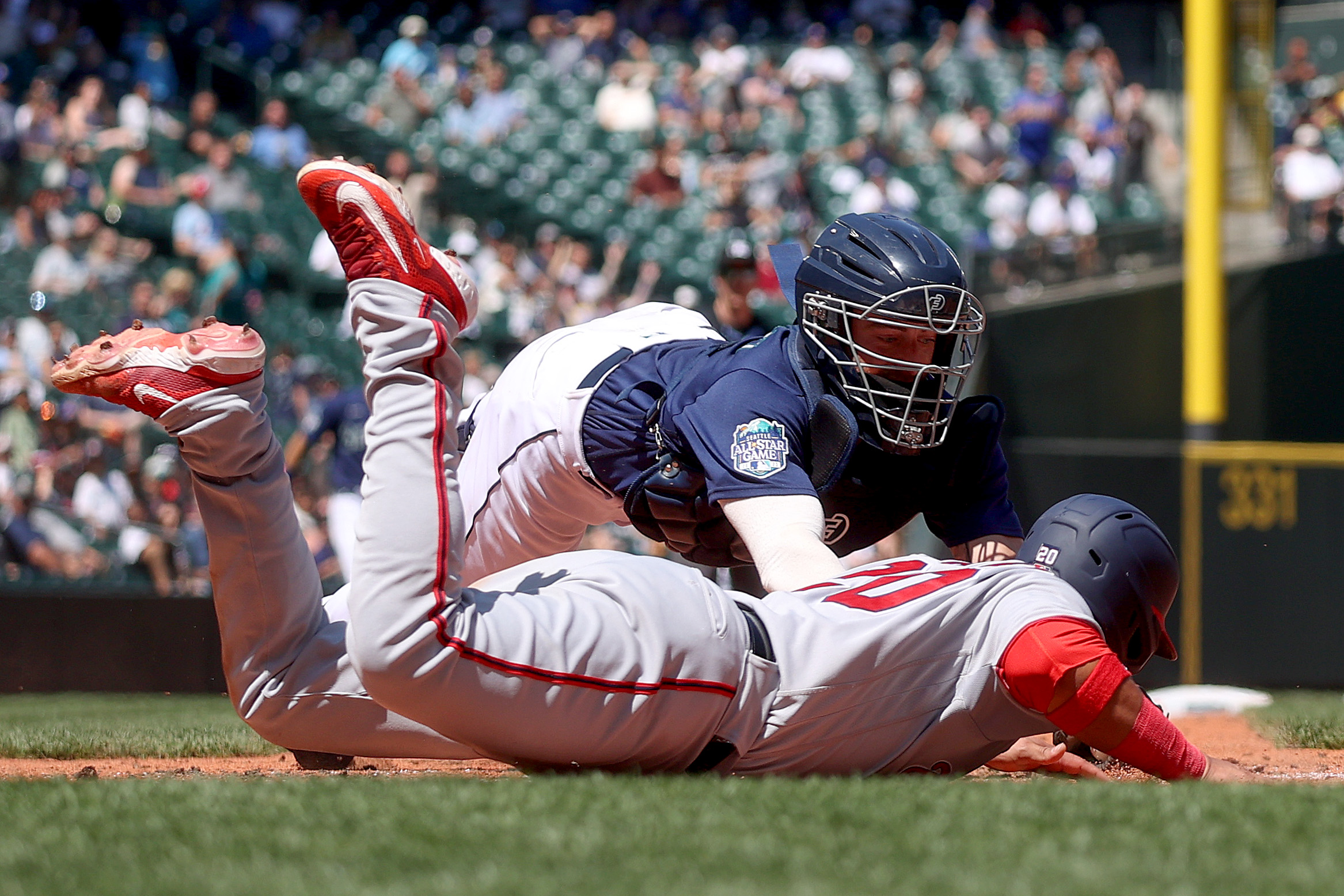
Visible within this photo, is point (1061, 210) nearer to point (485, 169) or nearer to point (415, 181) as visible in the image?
point (485, 169)

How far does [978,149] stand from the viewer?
13.3 m

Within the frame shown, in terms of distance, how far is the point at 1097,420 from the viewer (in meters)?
10.1

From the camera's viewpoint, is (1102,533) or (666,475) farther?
(666,475)

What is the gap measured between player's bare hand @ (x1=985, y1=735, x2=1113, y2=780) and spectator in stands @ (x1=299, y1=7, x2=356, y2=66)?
1249cm

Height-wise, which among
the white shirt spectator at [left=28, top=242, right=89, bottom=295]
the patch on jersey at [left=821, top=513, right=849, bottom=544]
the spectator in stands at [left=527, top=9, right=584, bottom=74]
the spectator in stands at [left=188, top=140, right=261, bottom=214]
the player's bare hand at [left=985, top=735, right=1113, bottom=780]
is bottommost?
the player's bare hand at [left=985, top=735, right=1113, bottom=780]

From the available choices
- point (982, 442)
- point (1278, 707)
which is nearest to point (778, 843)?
point (982, 442)

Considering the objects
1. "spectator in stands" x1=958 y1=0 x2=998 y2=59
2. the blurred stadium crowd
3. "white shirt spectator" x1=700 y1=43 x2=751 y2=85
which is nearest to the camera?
the blurred stadium crowd

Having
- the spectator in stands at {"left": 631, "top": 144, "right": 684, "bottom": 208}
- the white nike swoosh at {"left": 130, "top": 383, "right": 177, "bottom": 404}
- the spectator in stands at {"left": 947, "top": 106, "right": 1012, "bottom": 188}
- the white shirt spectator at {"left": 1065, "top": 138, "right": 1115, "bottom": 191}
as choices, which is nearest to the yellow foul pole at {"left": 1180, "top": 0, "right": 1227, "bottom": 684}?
the white shirt spectator at {"left": 1065, "top": 138, "right": 1115, "bottom": 191}

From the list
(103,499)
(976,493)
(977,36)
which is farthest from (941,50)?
(976,493)

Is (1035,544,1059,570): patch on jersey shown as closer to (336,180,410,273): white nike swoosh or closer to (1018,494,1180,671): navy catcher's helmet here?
(1018,494,1180,671): navy catcher's helmet

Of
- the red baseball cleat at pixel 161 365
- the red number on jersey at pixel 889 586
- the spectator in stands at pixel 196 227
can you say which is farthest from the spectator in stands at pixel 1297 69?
the red baseball cleat at pixel 161 365

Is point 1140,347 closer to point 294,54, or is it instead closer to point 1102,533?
point 1102,533

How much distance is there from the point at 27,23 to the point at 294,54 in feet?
8.22

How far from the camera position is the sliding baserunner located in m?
2.76
